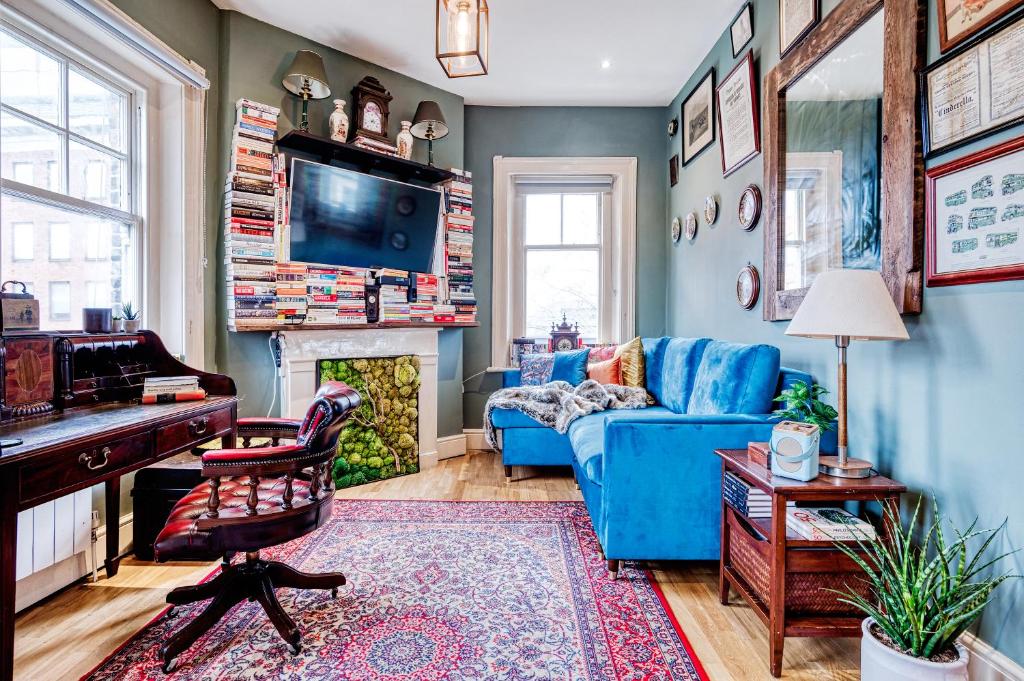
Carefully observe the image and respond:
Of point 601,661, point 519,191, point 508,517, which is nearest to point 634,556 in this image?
point 601,661

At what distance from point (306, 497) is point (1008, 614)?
2061 millimetres

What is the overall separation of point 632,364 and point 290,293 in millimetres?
2363

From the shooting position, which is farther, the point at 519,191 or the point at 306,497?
the point at 519,191

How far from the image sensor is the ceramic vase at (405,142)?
153 inches

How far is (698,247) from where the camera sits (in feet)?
12.7

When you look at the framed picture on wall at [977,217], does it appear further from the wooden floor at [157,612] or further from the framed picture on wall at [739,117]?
the framed picture on wall at [739,117]

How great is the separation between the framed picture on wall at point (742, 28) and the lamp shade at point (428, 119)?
197 cm

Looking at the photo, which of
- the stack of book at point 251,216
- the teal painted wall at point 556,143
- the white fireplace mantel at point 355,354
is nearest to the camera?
the stack of book at point 251,216

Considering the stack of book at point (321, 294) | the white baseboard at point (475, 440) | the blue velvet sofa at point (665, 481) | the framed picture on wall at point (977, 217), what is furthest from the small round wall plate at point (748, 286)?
the stack of book at point (321, 294)

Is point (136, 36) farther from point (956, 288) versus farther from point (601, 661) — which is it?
point (956, 288)

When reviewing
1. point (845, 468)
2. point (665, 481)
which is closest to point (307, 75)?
point (665, 481)

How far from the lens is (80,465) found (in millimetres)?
1497

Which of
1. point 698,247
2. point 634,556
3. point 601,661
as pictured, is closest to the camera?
point 601,661

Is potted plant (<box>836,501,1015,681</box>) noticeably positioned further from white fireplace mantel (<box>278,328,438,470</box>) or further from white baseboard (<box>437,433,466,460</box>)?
white baseboard (<box>437,433,466,460</box>)
